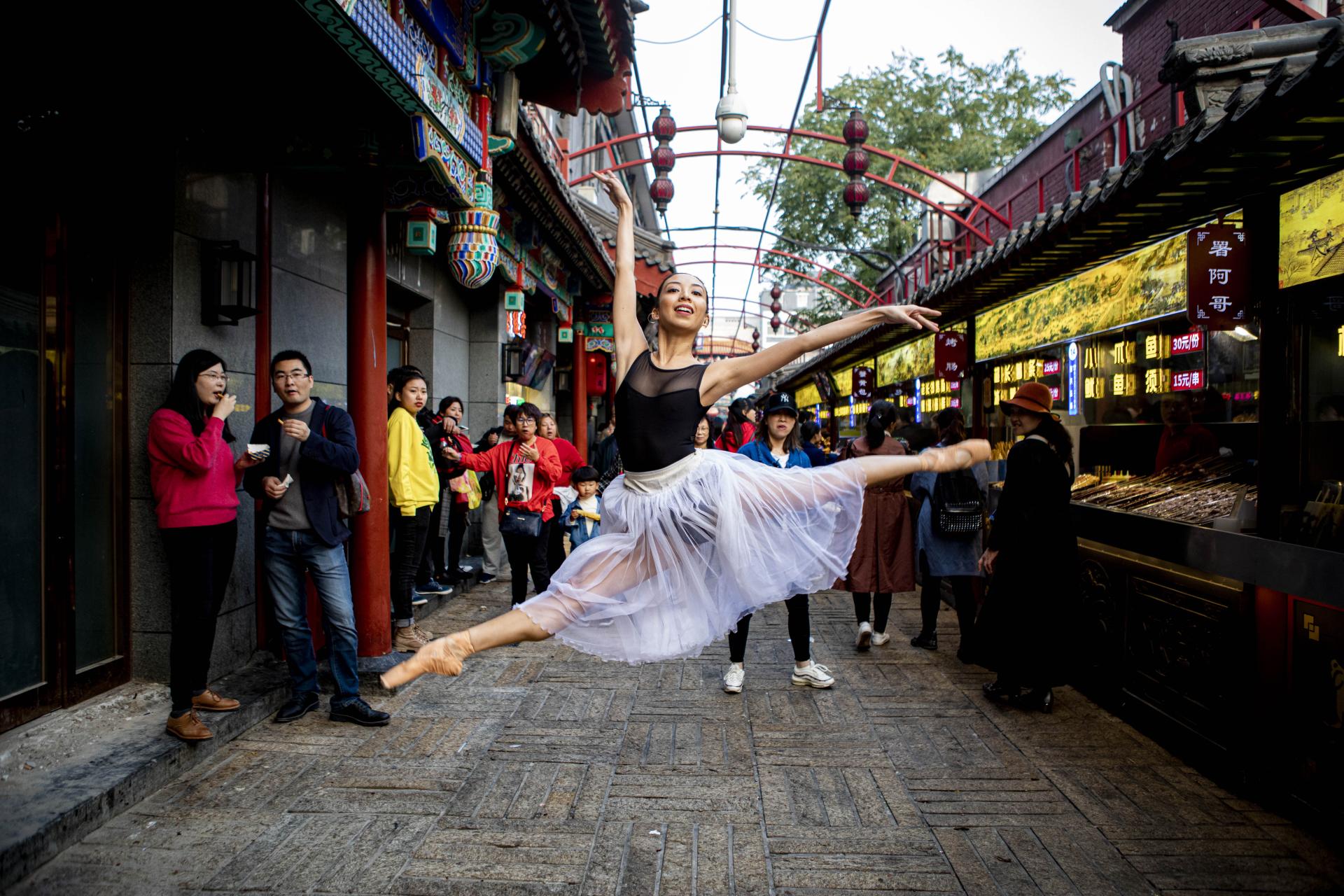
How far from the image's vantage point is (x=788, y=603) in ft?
18.7

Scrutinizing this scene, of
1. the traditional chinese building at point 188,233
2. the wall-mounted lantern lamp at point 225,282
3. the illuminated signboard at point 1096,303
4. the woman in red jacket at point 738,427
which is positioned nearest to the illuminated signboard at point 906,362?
the illuminated signboard at point 1096,303

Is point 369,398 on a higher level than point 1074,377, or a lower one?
lower

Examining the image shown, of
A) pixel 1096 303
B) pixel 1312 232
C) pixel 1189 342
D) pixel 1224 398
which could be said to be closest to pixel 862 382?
pixel 1096 303

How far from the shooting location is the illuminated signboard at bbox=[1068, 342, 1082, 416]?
8102 mm

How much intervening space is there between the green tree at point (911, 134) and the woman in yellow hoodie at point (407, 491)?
2571 cm

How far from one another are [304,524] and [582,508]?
124 inches

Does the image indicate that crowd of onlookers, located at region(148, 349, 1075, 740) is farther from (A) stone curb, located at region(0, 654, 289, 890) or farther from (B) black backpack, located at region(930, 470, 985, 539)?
(A) stone curb, located at region(0, 654, 289, 890)

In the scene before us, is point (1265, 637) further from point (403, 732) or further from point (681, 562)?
point (403, 732)

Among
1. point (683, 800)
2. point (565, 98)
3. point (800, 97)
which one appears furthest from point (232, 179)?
point (800, 97)

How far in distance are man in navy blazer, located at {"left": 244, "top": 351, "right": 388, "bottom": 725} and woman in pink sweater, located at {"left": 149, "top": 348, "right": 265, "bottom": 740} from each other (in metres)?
0.31

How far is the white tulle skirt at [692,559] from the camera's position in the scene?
323 cm

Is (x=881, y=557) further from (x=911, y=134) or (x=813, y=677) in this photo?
(x=911, y=134)

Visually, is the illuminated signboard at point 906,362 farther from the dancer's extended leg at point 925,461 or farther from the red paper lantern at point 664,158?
→ the dancer's extended leg at point 925,461

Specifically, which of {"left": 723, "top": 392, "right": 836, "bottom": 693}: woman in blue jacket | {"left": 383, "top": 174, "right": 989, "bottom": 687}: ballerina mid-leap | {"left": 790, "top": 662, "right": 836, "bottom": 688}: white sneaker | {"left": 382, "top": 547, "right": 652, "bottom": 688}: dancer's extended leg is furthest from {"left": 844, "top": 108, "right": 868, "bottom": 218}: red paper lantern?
{"left": 382, "top": 547, "right": 652, "bottom": 688}: dancer's extended leg
